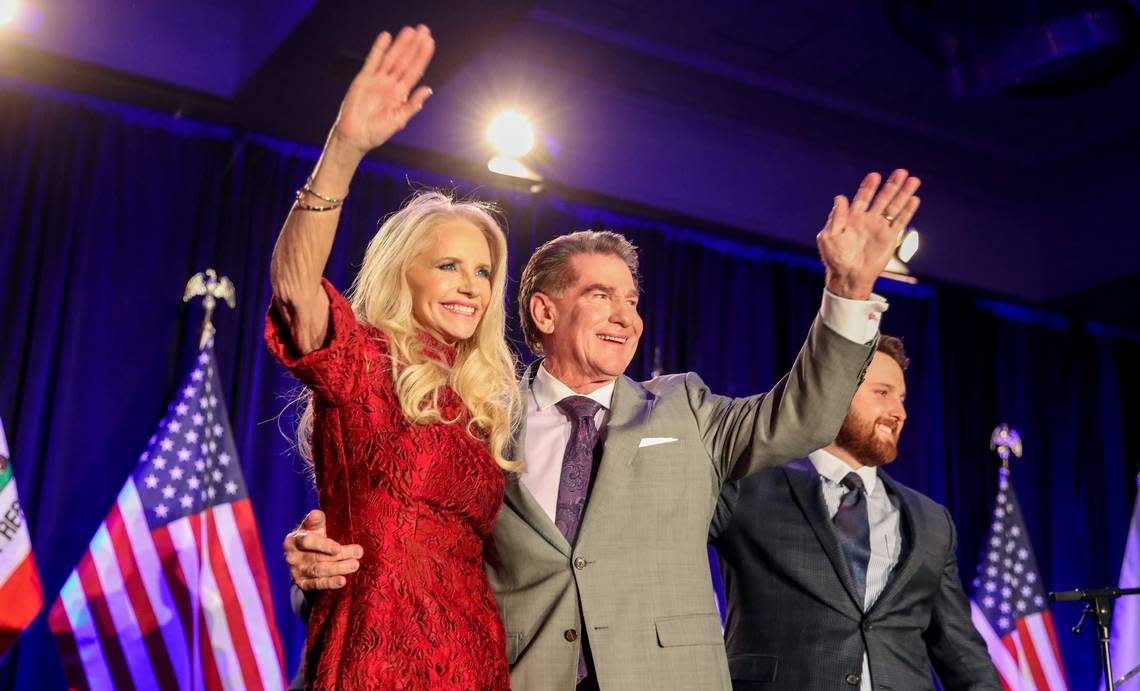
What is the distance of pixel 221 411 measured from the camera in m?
4.79

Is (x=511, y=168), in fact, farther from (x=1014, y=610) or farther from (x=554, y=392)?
(x=1014, y=610)

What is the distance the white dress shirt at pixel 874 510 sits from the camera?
286 cm

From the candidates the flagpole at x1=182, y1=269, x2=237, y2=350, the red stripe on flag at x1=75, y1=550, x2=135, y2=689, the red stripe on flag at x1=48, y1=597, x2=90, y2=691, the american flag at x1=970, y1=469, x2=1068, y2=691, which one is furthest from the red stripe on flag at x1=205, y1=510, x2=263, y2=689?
the american flag at x1=970, y1=469, x2=1068, y2=691

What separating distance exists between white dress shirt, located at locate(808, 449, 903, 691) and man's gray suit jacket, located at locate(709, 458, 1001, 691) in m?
0.03

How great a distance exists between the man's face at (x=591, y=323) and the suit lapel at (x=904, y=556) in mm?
871

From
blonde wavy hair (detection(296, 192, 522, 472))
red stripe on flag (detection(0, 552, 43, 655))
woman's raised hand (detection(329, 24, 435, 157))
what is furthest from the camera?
red stripe on flag (detection(0, 552, 43, 655))

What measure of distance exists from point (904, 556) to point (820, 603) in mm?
280

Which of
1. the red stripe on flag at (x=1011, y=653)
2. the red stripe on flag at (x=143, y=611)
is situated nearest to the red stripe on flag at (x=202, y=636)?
the red stripe on flag at (x=143, y=611)

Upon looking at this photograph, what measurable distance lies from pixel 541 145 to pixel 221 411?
2209 mm

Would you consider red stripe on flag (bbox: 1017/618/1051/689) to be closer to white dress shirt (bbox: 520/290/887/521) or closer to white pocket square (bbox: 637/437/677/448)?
white dress shirt (bbox: 520/290/887/521)

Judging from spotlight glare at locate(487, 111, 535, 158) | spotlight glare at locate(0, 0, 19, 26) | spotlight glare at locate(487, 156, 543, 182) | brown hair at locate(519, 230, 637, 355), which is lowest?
brown hair at locate(519, 230, 637, 355)

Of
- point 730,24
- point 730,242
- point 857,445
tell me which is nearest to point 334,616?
point 857,445

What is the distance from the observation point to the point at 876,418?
9.93 ft

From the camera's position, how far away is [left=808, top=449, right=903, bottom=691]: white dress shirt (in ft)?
9.38
